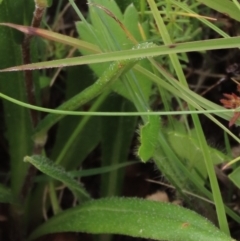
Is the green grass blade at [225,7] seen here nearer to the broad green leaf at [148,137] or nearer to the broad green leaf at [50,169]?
the broad green leaf at [148,137]

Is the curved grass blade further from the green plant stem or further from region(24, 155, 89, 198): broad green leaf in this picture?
region(24, 155, 89, 198): broad green leaf

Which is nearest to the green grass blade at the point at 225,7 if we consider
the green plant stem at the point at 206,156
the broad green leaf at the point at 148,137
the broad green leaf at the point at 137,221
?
the green plant stem at the point at 206,156

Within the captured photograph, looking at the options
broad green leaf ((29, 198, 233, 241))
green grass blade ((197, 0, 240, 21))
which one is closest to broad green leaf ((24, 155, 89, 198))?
broad green leaf ((29, 198, 233, 241))

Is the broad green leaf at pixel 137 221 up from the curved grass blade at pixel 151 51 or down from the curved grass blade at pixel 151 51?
down

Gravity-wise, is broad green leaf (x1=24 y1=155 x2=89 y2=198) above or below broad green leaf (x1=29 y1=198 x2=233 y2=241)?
above

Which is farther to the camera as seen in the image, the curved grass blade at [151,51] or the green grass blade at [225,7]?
the green grass blade at [225,7]

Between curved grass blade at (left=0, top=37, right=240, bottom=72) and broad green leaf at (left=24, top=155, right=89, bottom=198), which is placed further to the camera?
broad green leaf at (left=24, top=155, right=89, bottom=198)

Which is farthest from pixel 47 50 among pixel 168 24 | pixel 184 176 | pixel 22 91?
pixel 184 176

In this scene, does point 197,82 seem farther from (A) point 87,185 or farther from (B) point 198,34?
(A) point 87,185

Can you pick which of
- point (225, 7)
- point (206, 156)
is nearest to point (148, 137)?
point (206, 156)
